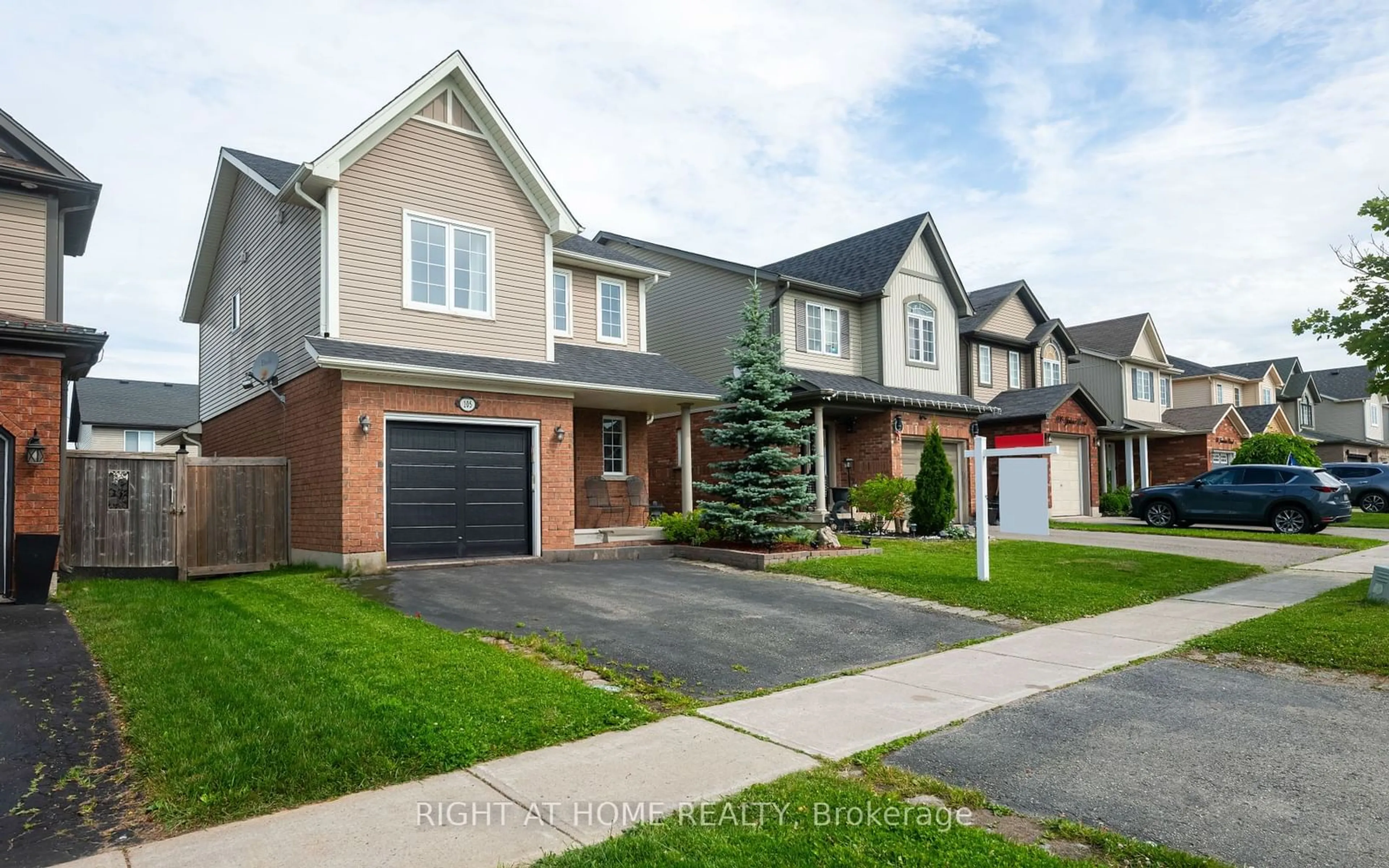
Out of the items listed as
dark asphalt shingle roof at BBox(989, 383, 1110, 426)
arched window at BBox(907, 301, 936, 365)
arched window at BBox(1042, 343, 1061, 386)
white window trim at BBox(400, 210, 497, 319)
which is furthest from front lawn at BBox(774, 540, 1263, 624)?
arched window at BBox(1042, 343, 1061, 386)

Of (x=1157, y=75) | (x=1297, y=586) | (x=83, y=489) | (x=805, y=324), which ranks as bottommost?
(x=1297, y=586)

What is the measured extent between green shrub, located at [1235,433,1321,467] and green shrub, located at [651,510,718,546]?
75.2 feet

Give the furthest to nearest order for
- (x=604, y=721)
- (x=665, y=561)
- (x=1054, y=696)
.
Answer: (x=665, y=561) < (x=1054, y=696) < (x=604, y=721)

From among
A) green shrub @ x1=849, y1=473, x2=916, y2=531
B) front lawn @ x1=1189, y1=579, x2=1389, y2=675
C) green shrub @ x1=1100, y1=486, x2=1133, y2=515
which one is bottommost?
front lawn @ x1=1189, y1=579, x2=1389, y2=675

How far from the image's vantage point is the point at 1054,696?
628 cm

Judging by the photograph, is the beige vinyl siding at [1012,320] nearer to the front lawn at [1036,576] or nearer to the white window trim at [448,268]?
the front lawn at [1036,576]

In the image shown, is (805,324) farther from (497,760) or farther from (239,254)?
(497,760)

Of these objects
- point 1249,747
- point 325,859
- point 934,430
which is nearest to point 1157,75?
point 934,430

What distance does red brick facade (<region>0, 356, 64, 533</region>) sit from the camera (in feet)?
33.0

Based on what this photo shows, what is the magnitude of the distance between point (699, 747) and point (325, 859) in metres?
2.24

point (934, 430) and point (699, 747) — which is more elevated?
point (934, 430)

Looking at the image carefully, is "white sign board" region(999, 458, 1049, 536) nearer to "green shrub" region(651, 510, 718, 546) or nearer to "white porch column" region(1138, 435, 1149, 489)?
"green shrub" region(651, 510, 718, 546)

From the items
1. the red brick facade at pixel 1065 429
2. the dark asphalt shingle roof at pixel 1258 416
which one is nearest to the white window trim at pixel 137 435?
the red brick facade at pixel 1065 429

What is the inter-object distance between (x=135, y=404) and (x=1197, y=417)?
162 ft
